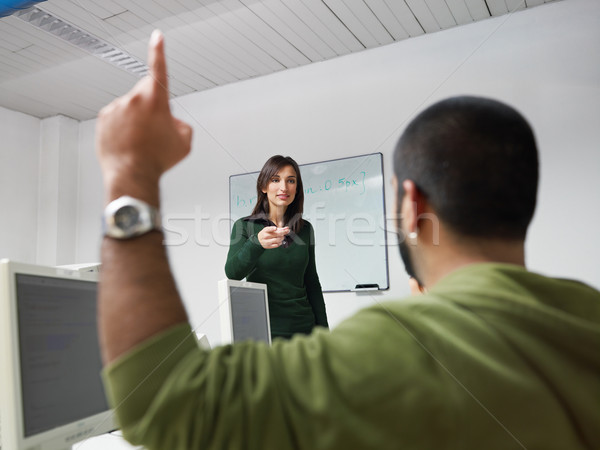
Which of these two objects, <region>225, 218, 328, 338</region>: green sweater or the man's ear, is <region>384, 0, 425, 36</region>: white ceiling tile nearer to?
<region>225, 218, 328, 338</region>: green sweater

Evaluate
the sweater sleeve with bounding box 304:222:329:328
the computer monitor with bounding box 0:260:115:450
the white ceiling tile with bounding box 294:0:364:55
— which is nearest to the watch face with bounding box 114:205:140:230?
the computer monitor with bounding box 0:260:115:450

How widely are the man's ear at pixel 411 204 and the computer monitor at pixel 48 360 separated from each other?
750 mm

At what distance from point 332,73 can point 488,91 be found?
1.22 meters

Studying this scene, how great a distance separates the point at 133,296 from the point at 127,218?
0.07 metres

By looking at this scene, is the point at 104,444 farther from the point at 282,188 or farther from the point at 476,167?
the point at 282,188

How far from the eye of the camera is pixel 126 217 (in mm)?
459

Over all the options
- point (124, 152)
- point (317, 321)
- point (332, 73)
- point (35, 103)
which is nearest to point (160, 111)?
point (124, 152)

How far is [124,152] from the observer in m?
0.48

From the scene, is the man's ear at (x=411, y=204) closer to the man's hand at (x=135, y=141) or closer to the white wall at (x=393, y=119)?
the man's hand at (x=135, y=141)

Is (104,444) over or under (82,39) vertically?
under

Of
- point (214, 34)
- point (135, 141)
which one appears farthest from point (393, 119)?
point (135, 141)

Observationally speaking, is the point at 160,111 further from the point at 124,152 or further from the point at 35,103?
the point at 35,103

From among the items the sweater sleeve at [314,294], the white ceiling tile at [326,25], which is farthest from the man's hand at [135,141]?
the white ceiling tile at [326,25]

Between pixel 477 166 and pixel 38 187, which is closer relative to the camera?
pixel 477 166
